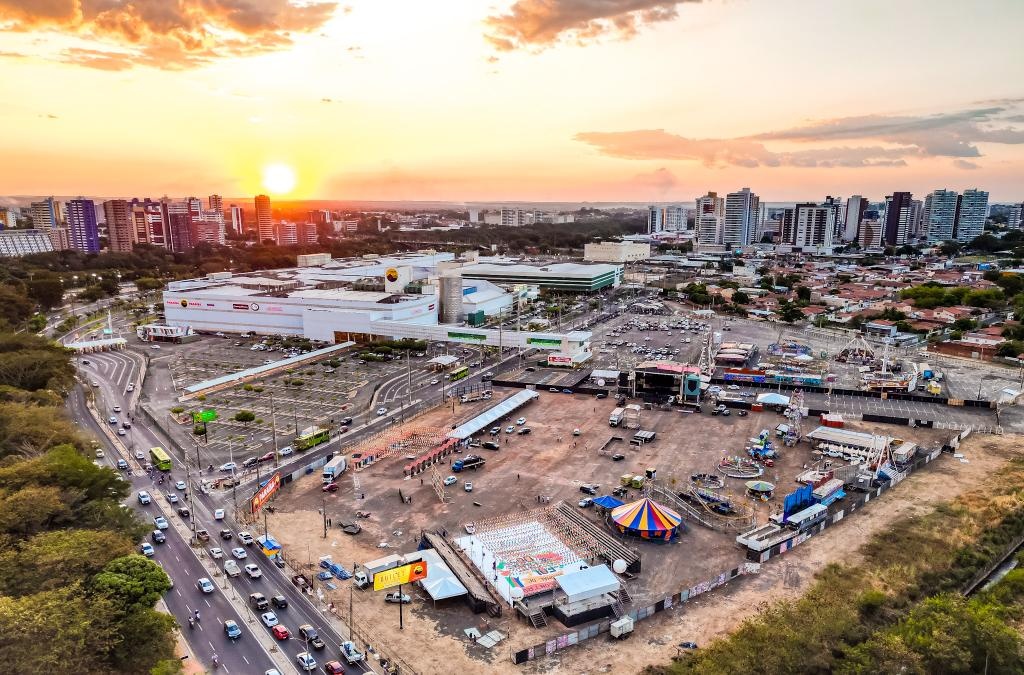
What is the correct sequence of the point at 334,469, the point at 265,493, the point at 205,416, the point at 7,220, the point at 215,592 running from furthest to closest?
the point at 7,220 → the point at 205,416 → the point at 334,469 → the point at 265,493 → the point at 215,592

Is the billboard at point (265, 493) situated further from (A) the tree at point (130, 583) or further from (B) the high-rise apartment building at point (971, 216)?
(B) the high-rise apartment building at point (971, 216)

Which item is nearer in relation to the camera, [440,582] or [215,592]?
[440,582]

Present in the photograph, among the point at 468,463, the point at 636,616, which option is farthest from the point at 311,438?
the point at 636,616

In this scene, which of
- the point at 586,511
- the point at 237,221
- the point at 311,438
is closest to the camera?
the point at 586,511

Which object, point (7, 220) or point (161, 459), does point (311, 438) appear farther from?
point (7, 220)

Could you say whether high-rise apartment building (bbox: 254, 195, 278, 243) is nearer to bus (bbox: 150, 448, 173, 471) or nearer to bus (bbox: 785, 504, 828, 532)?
bus (bbox: 150, 448, 173, 471)

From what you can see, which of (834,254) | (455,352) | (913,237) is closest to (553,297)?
(455,352)

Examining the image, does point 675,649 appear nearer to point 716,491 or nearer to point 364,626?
point 364,626
